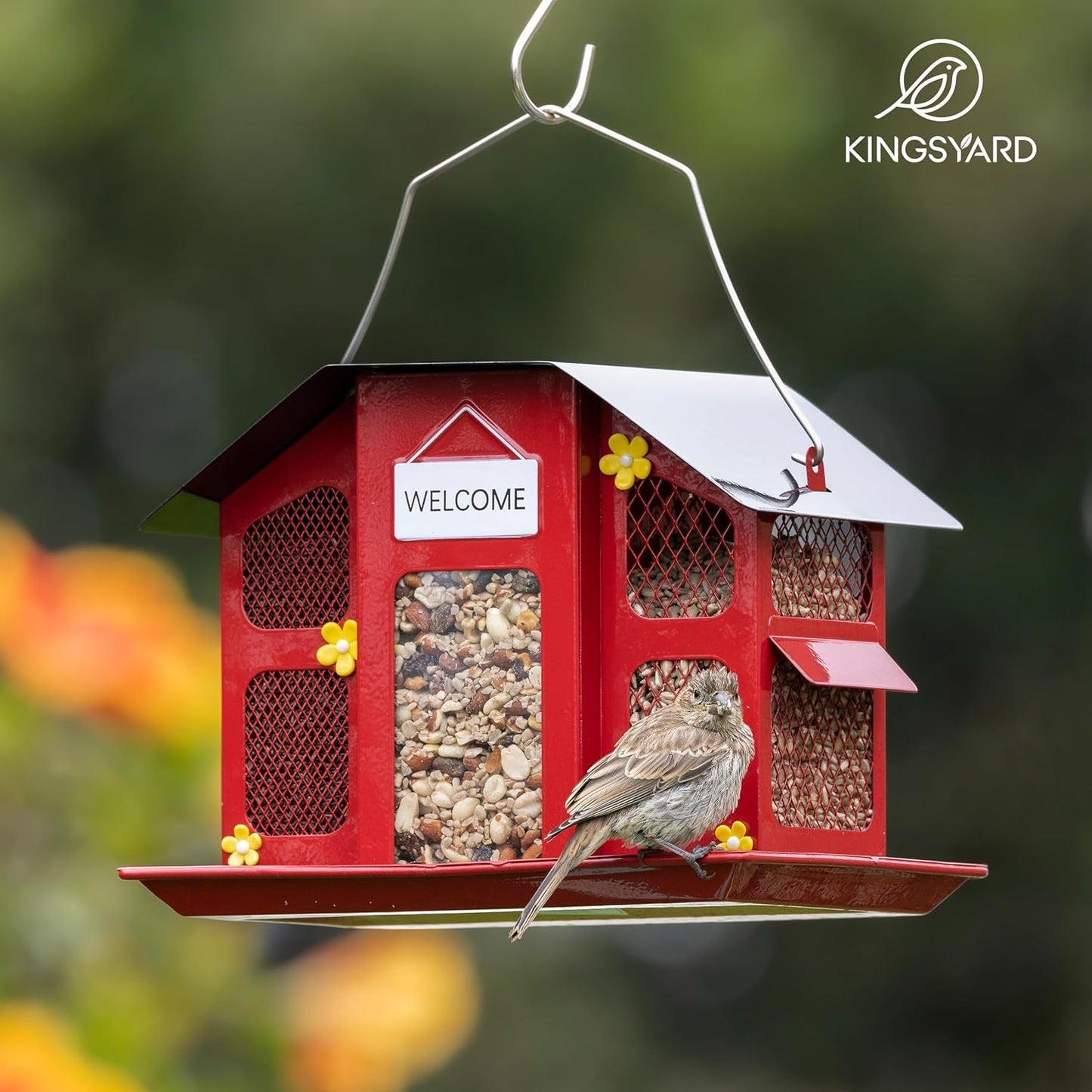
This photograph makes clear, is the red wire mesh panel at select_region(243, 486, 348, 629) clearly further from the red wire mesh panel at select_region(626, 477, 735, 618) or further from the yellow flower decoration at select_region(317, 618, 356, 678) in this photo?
the red wire mesh panel at select_region(626, 477, 735, 618)

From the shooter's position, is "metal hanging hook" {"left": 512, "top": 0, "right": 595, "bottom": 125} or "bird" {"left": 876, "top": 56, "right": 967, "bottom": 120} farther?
"bird" {"left": 876, "top": 56, "right": 967, "bottom": 120}

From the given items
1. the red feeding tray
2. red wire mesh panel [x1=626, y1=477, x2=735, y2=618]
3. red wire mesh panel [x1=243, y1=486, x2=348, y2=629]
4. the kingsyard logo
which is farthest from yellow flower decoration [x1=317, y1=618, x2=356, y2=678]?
the kingsyard logo

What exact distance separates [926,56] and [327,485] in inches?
260

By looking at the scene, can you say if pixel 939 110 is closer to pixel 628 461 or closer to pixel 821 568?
pixel 821 568

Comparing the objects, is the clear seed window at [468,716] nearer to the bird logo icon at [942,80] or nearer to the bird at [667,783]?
the bird at [667,783]

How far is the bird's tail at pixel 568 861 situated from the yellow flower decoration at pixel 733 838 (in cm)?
44

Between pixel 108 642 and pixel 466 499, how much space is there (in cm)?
123

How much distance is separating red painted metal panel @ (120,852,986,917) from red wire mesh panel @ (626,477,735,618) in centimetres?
76

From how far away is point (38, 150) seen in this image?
15.2m

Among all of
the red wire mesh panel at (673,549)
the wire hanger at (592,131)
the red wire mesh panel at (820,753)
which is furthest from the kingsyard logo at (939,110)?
the wire hanger at (592,131)

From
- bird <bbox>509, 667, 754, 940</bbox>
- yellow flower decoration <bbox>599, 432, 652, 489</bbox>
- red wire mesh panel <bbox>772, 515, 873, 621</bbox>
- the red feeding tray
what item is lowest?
the red feeding tray

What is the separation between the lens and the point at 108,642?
8.55 metres

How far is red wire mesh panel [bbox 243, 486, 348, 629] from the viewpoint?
8.41 meters

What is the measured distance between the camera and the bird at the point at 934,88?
A: 14102 millimetres
